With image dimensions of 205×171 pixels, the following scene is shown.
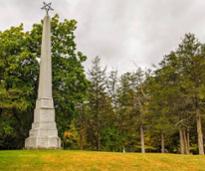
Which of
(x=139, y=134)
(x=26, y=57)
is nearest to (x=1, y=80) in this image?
(x=26, y=57)

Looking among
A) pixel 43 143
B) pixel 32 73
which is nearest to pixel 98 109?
pixel 32 73

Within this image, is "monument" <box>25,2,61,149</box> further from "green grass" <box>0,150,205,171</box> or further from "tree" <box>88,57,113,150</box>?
"tree" <box>88,57,113,150</box>

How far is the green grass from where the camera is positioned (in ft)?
47.3

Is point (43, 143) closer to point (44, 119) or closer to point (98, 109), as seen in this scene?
point (44, 119)

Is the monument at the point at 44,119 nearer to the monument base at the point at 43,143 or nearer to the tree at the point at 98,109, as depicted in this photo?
the monument base at the point at 43,143

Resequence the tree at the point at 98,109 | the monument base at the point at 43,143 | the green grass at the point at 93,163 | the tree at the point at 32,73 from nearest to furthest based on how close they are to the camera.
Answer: the green grass at the point at 93,163 → the monument base at the point at 43,143 → the tree at the point at 32,73 → the tree at the point at 98,109

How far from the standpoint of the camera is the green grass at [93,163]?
14.4 metres

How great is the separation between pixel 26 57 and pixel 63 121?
5965 millimetres

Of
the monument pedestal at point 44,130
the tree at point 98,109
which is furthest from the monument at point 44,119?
the tree at point 98,109

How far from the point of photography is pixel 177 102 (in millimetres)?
30172

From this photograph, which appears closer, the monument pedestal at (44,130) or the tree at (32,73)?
the monument pedestal at (44,130)

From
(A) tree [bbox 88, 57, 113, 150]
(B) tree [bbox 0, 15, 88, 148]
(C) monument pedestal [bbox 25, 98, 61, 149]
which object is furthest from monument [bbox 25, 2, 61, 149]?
(A) tree [bbox 88, 57, 113, 150]

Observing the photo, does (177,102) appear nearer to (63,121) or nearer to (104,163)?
(63,121)

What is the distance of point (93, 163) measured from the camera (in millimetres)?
15398
